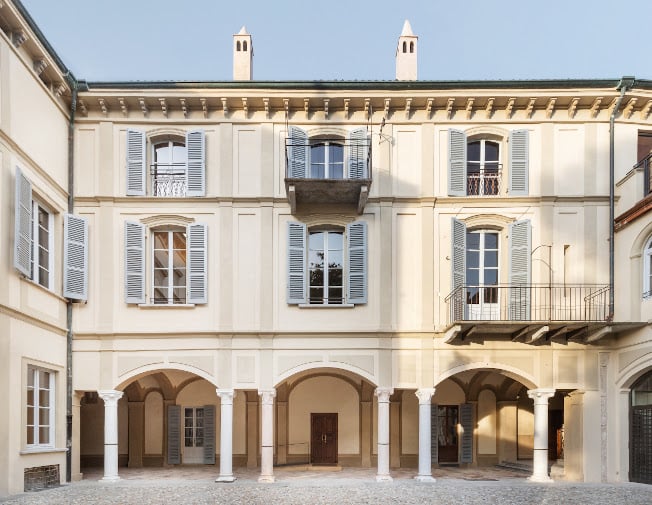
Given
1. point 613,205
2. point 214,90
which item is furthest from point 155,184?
point 613,205

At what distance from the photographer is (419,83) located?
51.5ft

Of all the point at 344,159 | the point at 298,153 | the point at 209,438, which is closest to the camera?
the point at 298,153

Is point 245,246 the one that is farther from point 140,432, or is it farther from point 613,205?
point 613,205

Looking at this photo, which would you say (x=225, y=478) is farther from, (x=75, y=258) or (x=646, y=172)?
(x=646, y=172)

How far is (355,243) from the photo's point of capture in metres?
15.9

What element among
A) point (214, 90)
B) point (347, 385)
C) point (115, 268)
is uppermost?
point (214, 90)

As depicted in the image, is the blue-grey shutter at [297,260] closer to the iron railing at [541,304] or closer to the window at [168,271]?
the window at [168,271]

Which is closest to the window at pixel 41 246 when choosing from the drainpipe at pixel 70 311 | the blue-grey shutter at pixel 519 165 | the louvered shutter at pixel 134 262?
the drainpipe at pixel 70 311

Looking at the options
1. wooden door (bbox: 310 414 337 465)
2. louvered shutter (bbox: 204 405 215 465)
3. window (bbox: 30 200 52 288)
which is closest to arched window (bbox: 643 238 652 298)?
wooden door (bbox: 310 414 337 465)

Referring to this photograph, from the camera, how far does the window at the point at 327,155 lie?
627 inches

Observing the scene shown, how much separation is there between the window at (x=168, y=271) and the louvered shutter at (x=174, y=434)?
5.24 meters

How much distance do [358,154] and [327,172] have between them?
104 centimetres

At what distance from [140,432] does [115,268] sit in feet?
21.2

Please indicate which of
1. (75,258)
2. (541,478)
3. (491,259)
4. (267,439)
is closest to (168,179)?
(75,258)
